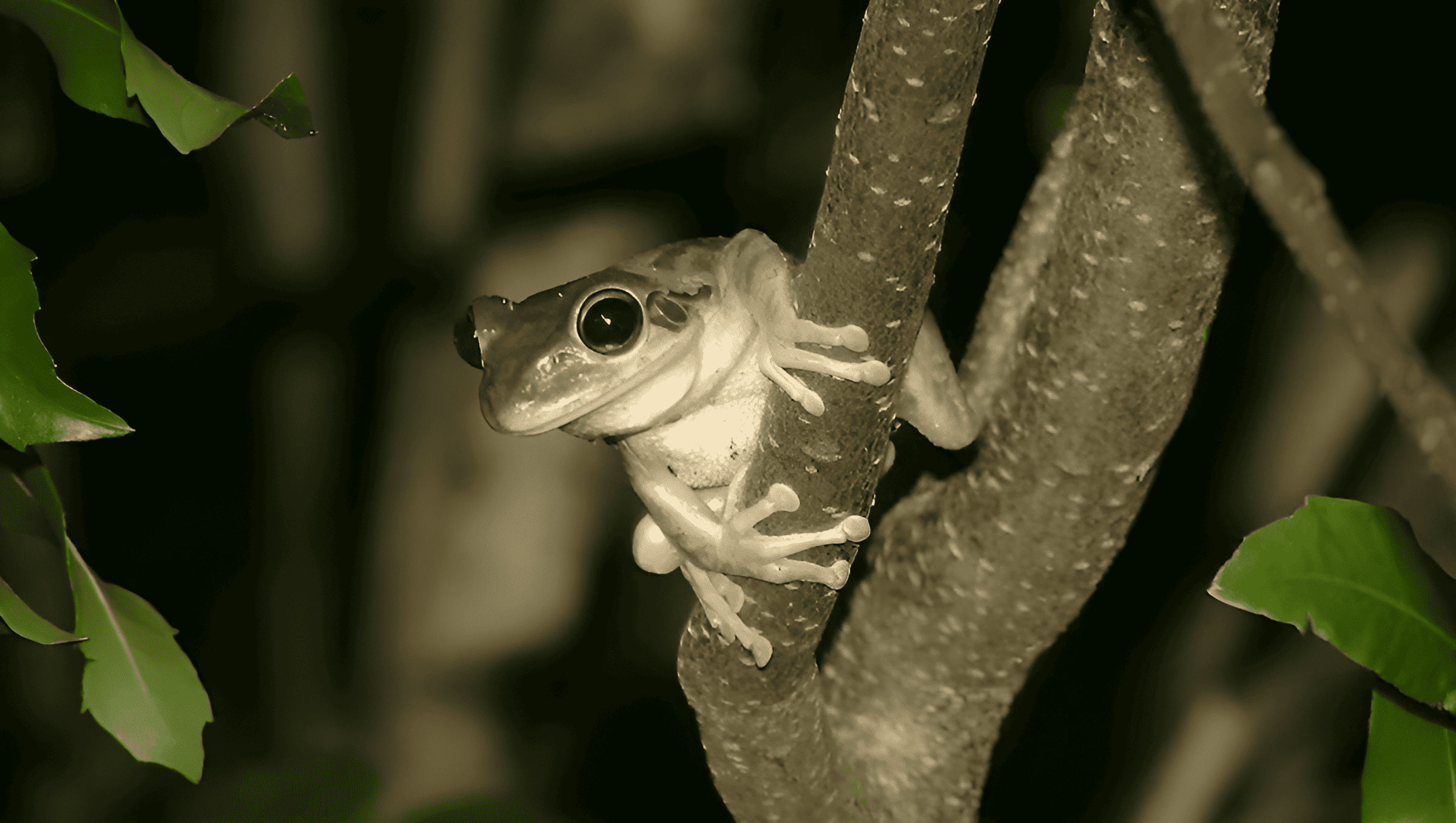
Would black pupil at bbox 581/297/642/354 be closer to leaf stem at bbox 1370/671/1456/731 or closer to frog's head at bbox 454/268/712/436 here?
frog's head at bbox 454/268/712/436

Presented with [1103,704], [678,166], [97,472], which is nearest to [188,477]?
[97,472]

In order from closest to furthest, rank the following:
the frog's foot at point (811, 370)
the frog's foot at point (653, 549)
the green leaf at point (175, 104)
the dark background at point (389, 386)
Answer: the green leaf at point (175, 104) < the frog's foot at point (811, 370) < the frog's foot at point (653, 549) < the dark background at point (389, 386)

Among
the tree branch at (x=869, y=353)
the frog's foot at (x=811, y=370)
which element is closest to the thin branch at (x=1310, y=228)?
the tree branch at (x=869, y=353)

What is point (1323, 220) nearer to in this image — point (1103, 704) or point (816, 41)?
point (1103, 704)

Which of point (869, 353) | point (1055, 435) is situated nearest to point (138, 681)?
point (869, 353)

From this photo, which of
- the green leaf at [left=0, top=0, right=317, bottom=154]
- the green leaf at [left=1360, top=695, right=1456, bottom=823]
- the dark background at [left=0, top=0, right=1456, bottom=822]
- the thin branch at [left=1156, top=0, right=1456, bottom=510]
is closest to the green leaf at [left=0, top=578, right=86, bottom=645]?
the green leaf at [left=0, top=0, right=317, bottom=154]

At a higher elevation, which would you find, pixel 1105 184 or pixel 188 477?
pixel 1105 184

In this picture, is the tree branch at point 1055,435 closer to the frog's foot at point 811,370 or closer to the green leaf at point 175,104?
the frog's foot at point 811,370
